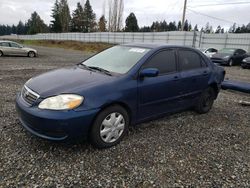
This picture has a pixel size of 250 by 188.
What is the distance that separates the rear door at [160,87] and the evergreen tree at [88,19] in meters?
71.7

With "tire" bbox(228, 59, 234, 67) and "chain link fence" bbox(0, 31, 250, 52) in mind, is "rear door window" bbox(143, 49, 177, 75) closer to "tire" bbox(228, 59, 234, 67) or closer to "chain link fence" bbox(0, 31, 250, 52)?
"tire" bbox(228, 59, 234, 67)

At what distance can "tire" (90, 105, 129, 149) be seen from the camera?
9.74ft

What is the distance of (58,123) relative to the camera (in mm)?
2664

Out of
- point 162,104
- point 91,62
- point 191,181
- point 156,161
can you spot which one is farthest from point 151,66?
point 191,181

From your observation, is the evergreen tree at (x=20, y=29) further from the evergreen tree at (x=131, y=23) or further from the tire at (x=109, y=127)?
the tire at (x=109, y=127)

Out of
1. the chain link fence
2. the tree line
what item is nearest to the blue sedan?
the chain link fence

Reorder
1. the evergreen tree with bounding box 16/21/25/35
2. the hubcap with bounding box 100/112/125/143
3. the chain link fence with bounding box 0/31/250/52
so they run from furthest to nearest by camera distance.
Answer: the evergreen tree with bounding box 16/21/25/35
the chain link fence with bounding box 0/31/250/52
the hubcap with bounding box 100/112/125/143

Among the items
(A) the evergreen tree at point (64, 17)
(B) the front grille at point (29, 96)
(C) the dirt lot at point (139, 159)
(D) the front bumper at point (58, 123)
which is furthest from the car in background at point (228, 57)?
(A) the evergreen tree at point (64, 17)

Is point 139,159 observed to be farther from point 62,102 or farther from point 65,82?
point 65,82

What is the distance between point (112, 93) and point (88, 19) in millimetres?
74892

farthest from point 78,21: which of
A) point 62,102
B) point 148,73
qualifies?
point 62,102

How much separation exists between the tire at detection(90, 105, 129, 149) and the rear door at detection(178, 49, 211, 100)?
4.91ft

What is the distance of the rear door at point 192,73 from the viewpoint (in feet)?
13.7

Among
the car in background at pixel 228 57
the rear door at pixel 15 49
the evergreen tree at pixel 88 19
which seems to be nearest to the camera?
the rear door at pixel 15 49
